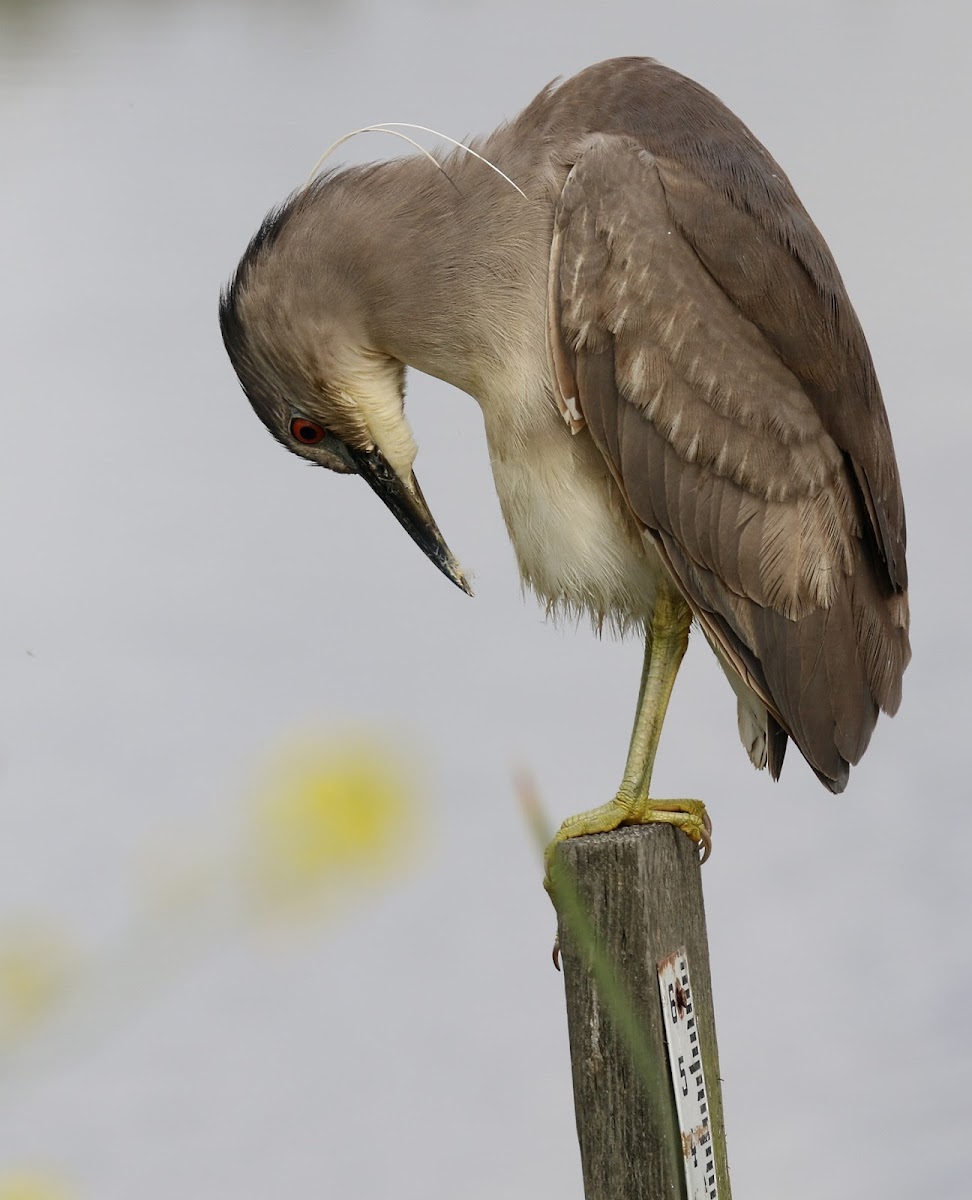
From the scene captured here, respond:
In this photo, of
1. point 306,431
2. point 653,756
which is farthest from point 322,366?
point 653,756

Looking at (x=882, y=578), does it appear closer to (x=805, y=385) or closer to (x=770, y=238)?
(x=805, y=385)

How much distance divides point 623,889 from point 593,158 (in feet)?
2.99

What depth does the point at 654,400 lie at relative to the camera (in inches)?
71.8

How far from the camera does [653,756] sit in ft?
6.26

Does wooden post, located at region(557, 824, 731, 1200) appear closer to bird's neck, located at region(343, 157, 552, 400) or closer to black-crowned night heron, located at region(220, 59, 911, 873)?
black-crowned night heron, located at region(220, 59, 911, 873)

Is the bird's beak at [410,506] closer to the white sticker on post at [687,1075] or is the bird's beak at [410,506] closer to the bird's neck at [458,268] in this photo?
Answer: the bird's neck at [458,268]

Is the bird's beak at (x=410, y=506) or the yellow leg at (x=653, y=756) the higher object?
the bird's beak at (x=410, y=506)

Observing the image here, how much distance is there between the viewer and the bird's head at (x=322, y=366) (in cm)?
193

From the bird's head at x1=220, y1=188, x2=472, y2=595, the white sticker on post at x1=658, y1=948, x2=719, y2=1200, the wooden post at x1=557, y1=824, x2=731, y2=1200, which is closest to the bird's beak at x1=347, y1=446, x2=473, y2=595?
the bird's head at x1=220, y1=188, x2=472, y2=595

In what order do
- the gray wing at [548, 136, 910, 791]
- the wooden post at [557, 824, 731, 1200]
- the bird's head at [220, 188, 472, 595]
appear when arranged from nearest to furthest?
the wooden post at [557, 824, 731, 1200] < the gray wing at [548, 136, 910, 791] < the bird's head at [220, 188, 472, 595]

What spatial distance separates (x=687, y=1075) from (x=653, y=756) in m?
0.42

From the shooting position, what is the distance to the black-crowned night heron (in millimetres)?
1812

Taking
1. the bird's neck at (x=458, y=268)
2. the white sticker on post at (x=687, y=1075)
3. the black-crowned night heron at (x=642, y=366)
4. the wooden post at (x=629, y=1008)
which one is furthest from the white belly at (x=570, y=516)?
the white sticker on post at (x=687, y=1075)

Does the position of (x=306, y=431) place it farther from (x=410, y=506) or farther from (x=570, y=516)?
Answer: (x=570, y=516)
